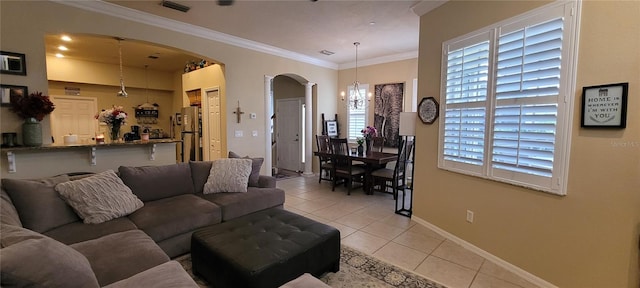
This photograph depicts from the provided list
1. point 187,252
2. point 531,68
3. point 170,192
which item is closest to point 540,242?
point 531,68

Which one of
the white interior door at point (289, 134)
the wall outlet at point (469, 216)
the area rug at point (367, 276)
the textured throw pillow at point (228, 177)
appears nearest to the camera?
the area rug at point (367, 276)

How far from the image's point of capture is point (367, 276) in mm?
2355

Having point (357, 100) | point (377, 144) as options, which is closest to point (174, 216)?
point (377, 144)

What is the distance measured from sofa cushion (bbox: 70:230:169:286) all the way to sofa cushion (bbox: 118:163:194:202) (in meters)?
0.86

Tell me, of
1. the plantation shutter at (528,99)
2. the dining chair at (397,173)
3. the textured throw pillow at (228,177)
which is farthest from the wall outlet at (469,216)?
the textured throw pillow at (228,177)

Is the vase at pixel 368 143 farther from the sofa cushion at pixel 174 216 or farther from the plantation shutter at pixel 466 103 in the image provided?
the sofa cushion at pixel 174 216

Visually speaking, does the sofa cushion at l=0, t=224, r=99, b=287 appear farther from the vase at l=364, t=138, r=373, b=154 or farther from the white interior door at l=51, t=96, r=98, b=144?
the white interior door at l=51, t=96, r=98, b=144

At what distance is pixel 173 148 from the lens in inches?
178

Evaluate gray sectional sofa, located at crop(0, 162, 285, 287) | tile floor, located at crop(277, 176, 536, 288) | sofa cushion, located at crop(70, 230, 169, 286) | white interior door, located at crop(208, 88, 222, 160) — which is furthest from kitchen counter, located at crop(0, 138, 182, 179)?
tile floor, located at crop(277, 176, 536, 288)

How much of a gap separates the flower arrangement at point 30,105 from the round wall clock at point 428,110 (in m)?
4.44

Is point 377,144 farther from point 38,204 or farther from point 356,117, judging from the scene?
point 38,204

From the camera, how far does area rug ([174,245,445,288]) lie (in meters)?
2.23

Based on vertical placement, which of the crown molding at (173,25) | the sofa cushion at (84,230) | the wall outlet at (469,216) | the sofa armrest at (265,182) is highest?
the crown molding at (173,25)

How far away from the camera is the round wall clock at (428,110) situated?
3.31 meters
